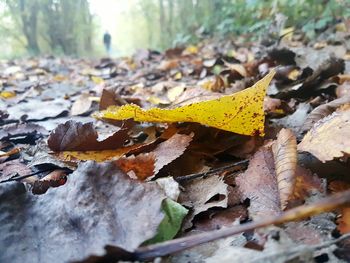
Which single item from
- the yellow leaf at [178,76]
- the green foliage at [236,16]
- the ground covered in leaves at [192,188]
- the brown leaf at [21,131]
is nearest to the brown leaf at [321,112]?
the ground covered in leaves at [192,188]

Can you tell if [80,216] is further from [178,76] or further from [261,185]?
[178,76]

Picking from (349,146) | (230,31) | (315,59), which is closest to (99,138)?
(349,146)

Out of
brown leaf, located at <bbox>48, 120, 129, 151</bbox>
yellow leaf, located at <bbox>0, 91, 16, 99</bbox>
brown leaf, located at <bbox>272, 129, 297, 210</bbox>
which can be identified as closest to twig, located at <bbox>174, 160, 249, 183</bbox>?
brown leaf, located at <bbox>272, 129, 297, 210</bbox>

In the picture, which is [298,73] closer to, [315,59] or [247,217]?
[315,59]

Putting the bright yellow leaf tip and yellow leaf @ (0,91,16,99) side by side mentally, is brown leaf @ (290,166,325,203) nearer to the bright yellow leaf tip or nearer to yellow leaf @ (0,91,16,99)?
the bright yellow leaf tip

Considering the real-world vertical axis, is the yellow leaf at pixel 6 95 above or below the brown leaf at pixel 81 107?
below

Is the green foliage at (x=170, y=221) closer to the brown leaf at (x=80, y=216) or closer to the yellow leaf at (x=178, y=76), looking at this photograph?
the brown leaf at (x=80, y=216)
